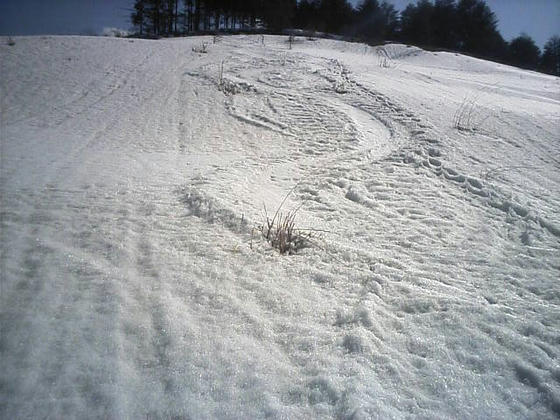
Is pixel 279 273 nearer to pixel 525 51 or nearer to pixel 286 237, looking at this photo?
pixel 286 237

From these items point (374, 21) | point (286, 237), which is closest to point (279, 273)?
point (286, 237)

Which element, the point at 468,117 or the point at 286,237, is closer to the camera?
the point at 286,237

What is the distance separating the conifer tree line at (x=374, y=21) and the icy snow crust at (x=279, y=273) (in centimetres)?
3033

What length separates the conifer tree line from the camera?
31141 millimetres

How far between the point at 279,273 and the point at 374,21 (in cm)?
3979

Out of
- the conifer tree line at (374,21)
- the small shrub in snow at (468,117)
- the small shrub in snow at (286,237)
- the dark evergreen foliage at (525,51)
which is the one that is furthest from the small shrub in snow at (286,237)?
the dark evergreen foliage at (525,51)

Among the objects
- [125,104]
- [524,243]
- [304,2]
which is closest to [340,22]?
[304,2]

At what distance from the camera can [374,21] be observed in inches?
1340

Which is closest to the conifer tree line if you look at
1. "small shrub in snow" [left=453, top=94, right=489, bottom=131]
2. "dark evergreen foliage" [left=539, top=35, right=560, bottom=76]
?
"dark evergreen foliage" [left=539, top=35, right=560, bottom=76]

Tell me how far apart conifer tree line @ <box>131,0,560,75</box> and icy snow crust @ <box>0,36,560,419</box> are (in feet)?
99.5

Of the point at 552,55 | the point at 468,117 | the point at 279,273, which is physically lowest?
the point at 279,273

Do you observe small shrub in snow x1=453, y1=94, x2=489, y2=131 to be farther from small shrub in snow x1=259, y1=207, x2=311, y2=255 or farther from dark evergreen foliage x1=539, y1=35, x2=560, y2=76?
dark evergreen foliage x1=539, y1=35, x2=560, y2=76

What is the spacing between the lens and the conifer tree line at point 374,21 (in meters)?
31.1

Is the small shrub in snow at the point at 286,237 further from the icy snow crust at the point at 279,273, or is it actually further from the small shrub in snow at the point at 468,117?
the small shrub in snow at the point at 468,117
